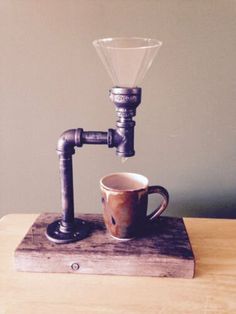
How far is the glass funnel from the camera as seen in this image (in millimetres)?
702

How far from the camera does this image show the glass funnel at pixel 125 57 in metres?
0.70

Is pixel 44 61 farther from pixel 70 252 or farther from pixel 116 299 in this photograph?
pixel 116 299

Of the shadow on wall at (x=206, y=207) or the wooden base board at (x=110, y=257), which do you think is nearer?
the wooden base board at (x=110, y=257)

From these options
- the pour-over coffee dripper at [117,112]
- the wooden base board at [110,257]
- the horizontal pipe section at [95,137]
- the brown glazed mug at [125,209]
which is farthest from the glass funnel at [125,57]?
the wooden base board at [110,257]

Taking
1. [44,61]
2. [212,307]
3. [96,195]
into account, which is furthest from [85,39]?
[212,307]

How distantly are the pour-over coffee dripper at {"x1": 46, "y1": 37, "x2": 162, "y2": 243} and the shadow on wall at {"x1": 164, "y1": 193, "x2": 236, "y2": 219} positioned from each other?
1.03ft

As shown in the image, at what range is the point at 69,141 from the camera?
75 cm

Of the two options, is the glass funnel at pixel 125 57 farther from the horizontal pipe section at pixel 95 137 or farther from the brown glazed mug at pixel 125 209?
the brown glazed mug at pixel 125 209

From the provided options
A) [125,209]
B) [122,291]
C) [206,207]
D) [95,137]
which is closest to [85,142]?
[95,137]

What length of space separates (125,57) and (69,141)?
0.19 m

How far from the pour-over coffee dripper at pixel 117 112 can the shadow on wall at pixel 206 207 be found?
0.31 metres

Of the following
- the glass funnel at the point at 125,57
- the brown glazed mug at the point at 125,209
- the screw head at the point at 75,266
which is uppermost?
the glass funnel at the point at 125,57

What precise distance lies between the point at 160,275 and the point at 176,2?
0.60 m

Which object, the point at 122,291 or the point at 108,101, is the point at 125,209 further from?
the point at 108,101
